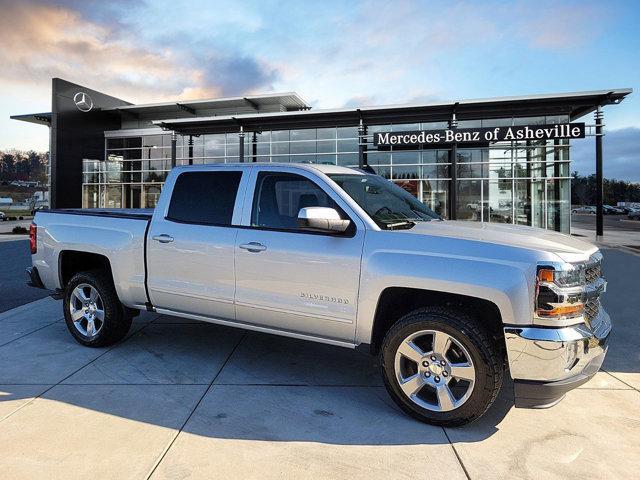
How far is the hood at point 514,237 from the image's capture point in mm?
3357

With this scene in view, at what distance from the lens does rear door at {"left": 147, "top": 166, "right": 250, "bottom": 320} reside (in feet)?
14.5

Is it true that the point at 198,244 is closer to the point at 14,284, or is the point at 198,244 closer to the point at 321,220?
the point at 321,220

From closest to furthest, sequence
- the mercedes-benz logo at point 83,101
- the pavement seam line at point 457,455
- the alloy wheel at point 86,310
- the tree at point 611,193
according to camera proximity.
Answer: the pavement seam line at point 457,455 → the alloy wheel at point 86,310 → the mercedes-benz logo at point 83,101 → the tree at point 611,193

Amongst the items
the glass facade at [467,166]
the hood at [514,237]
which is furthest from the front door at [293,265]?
the glass facade at [467,166]

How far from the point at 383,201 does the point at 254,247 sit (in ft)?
4.05

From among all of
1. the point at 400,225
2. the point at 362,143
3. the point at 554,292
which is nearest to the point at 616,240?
the point at 362,143

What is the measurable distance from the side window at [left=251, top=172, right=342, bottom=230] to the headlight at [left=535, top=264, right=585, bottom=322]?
1.74 meters

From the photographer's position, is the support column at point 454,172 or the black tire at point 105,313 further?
the support column at point 454,172

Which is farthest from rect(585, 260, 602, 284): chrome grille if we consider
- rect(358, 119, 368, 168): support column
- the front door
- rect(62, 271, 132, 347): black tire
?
rect(358, 119, 368, 168): support column

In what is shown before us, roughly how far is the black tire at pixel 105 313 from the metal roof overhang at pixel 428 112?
17.6 m

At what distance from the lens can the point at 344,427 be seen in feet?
11.6

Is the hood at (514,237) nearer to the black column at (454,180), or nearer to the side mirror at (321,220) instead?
the side mirror at (321,220)

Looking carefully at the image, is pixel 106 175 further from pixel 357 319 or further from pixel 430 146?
pixel 357 319

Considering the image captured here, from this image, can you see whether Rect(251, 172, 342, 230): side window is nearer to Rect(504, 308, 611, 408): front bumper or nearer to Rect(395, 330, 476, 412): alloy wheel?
Rect(395, 330, 476, 412): alloy wheel
